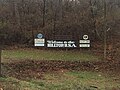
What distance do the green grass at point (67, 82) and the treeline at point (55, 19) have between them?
16.7 m

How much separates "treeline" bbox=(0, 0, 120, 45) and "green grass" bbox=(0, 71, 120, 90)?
54.9ft

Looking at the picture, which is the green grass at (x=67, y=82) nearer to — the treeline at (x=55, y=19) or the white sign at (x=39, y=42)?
the white sign at (x=39, y=42)

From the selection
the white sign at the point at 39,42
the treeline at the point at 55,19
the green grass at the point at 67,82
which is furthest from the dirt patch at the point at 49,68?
the treeline at the point at 55,19

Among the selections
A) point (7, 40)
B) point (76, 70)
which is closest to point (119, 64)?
point (76, 70)

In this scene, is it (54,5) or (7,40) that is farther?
(54,5)

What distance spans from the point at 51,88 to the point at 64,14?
26.2 meters

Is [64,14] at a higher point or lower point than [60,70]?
higher

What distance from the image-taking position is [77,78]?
15.1 metres

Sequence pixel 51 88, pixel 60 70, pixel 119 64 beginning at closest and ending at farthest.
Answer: pixel 51 88, pixel 60 70, pixel 119 64

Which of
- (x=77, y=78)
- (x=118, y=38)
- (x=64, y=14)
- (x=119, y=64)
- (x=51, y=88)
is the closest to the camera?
(x=51, y=88)

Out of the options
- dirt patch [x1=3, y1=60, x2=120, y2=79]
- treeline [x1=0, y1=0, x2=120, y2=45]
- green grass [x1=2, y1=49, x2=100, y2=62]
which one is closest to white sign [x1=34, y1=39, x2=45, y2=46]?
green grass [x1=2, y1=49, x2=100, y2=62]

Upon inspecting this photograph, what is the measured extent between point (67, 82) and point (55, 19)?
23981mm

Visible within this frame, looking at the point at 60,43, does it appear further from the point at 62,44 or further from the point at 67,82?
the point at 67,82

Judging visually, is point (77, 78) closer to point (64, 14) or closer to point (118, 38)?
point (118, 38)
